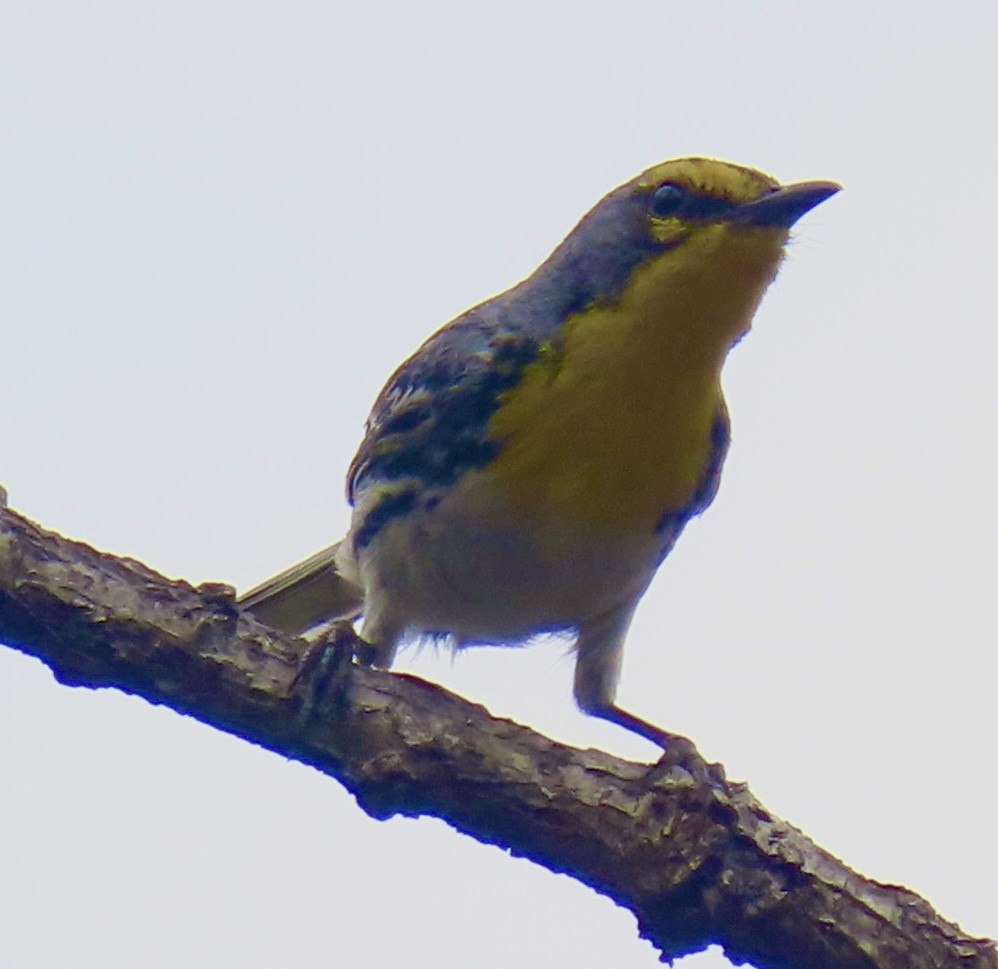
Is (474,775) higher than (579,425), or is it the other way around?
(579,425)

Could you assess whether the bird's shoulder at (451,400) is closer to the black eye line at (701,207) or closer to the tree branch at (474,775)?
the black eye line at (701,207)

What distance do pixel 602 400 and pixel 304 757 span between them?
1737 millimetres

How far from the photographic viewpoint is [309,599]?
7.26 m

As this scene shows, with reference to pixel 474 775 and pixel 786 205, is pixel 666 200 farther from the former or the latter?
pixel 474 775

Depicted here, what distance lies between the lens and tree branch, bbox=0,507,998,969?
4598 mm

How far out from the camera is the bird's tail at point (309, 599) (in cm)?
725

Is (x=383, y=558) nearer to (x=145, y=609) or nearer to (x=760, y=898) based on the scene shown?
(x=145, y=609)

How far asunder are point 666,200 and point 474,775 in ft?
7.94

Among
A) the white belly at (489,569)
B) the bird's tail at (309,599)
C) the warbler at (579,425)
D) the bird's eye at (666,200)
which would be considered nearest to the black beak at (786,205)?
the warbler at (579,425)

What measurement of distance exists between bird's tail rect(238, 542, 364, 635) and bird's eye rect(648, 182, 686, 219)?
88.8 inches

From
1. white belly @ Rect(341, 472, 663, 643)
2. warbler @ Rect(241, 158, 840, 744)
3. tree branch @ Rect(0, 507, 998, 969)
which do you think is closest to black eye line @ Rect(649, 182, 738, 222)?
warbler @ Rect(241, 158, 840, 744)

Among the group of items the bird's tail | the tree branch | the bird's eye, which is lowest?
the tree branch

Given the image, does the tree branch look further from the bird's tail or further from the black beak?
the bird's tail

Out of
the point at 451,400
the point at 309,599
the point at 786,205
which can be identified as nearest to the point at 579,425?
the point at 451,400
